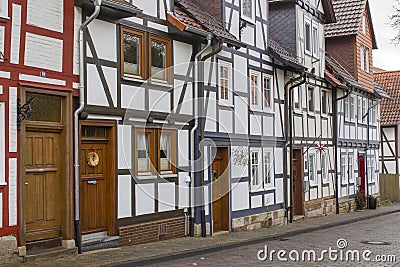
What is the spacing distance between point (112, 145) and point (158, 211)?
2321mm

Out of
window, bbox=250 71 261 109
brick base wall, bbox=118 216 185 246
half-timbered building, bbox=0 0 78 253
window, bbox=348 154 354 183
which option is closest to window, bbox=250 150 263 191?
window, bbox=250 71 261 109

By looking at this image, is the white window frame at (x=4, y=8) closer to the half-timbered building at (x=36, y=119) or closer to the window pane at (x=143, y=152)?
the half-timbered building at (x=36, y=119)

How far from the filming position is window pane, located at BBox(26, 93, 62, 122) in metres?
11.8

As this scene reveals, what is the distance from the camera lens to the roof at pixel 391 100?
1642 inches

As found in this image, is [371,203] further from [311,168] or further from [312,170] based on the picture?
[311,168]

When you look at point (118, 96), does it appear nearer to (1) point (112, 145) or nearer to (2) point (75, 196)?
(1) point (112, 145)

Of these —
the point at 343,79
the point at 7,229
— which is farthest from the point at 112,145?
the point at 343,79

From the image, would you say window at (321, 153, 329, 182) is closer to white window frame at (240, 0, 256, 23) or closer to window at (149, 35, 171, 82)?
white window frame at (240, 0, 256, 23)

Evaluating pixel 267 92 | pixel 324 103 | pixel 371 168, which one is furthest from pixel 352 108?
pixel 267 92

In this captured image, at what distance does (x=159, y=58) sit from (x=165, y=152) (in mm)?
2308

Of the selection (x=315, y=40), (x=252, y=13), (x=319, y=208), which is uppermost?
(x=315, y=40)

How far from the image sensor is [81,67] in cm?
1266

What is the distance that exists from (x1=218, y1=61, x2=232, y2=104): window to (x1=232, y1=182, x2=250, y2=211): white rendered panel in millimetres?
2582

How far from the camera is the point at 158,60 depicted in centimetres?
1549
